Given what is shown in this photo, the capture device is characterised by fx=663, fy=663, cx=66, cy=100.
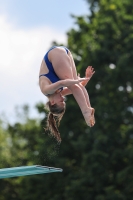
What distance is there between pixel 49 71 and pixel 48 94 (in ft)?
1.29

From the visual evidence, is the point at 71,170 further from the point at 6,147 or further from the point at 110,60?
the point at 6,147

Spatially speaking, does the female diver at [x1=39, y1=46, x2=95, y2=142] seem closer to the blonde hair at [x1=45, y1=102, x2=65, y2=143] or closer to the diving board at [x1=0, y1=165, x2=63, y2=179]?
the blonde hair at [x1=45, y1=102, x2=65, y2=143]

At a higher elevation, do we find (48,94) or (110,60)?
(110,60)

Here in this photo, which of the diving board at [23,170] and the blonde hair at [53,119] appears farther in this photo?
the blonde hair at [53,119]

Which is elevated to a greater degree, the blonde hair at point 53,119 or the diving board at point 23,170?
the blonde hair at point 53,119

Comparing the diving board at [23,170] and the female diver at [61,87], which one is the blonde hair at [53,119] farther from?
the diving board at [23,170]

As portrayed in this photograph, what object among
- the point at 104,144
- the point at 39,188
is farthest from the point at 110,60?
the point at 39,188

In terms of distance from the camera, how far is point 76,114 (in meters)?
29.8

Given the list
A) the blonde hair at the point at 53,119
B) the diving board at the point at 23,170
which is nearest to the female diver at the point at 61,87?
the blonde hair at the point at 53,119

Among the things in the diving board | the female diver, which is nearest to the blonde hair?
the female diver

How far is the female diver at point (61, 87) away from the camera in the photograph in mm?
9719

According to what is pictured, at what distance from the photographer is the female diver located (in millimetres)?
9719

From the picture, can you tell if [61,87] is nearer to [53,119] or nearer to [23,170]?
[53,119]

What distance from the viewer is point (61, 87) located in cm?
961
